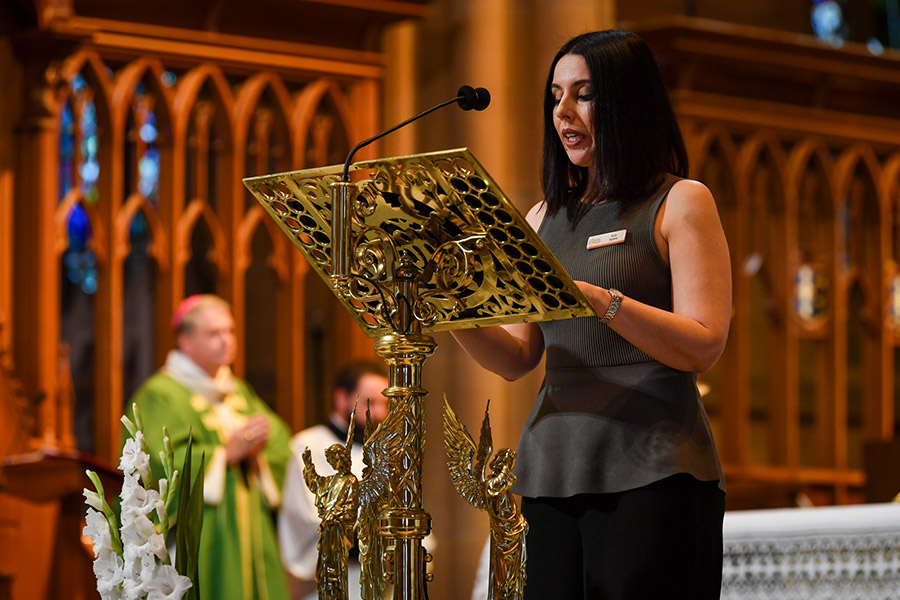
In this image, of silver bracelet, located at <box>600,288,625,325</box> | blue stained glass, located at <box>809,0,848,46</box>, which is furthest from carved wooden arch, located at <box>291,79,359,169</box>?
silver bracelet, located at <box>600,288,625,325</box>

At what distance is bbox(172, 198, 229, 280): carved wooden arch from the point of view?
6.79 m

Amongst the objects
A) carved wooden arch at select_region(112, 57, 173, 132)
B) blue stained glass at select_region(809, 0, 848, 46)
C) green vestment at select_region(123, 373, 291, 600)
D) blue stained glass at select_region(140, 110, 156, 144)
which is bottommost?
green vestment at select_region(123, 373, 291, 600)

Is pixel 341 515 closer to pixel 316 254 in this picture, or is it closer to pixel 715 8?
pixel 316 254

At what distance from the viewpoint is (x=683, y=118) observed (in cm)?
794

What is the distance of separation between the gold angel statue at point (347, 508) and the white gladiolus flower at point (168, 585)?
0.27 metres

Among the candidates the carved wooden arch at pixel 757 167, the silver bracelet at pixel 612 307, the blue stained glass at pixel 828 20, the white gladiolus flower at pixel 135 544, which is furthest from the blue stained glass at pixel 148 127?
the silver bracelet at pixel 612 307

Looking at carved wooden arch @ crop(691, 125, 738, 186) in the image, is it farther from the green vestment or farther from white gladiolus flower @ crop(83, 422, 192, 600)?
white gladiolus flower @ crop(83, 422, 192, 600)

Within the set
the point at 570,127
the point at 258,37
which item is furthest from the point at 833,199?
the point at 570,127

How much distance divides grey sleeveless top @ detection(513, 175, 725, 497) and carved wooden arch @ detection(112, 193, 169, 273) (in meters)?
4.50

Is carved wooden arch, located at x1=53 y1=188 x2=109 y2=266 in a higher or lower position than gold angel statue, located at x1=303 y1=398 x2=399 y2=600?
higher

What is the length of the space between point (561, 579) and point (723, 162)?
19.7 feet

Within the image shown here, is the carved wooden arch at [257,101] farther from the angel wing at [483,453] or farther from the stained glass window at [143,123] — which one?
the angel wing at [483,453]

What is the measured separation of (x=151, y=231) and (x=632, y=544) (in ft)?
15.8

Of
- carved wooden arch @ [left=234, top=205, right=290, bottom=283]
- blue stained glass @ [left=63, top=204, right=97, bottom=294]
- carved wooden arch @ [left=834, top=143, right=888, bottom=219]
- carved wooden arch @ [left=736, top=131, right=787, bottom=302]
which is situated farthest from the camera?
blue stained glass @ [left=63, top=204, right=97, bottom=294]
